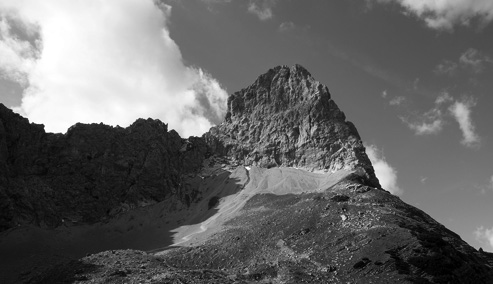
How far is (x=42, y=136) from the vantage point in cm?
16662

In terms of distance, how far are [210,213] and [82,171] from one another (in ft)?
169

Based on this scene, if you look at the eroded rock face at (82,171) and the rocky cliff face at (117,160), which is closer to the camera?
the eroded rock face at (82,171)

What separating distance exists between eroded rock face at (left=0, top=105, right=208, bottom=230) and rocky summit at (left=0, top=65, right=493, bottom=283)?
0.40 meters

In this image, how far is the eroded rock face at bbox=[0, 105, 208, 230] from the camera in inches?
5591

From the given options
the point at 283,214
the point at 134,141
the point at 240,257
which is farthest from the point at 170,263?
the point at 134,141

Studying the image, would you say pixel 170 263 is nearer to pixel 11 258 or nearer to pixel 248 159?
pixel 11 258

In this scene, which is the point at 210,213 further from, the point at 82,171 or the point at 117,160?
the point at 82,171

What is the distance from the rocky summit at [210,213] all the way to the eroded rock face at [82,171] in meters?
Result: 0.40

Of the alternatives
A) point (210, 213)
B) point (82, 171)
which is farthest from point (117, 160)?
point (210, 213)

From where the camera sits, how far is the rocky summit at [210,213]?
7644cm

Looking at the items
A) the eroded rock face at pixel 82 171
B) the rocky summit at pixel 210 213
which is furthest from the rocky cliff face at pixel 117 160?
the rocky summit at pixel 210 213

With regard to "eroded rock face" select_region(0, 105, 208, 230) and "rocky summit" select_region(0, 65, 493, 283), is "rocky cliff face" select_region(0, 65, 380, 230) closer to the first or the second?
"eroded rock face" select_region(0, 105, 208, 230)

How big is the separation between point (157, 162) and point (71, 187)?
1297 inches

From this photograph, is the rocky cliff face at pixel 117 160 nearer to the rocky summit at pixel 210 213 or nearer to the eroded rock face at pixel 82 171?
the eroded rock face at pixel 82 171
